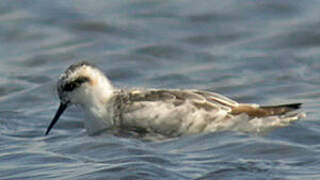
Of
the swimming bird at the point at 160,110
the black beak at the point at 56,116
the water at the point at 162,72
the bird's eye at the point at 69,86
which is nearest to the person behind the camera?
the water at the point at 162,72

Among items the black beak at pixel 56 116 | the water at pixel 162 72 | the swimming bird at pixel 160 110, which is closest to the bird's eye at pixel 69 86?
the swimming bird at pixel 160 110

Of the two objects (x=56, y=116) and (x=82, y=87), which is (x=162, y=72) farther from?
(x=56, y=116)

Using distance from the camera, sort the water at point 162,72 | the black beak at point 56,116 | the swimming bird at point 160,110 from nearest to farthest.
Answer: the water at point 162,72 < the swimming bird at point 160,110 < the black beak at point 56,116

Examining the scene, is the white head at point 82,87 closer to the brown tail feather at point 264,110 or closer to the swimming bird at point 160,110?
the swimming bird at point 160,110

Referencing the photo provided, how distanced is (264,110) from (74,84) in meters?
2.52

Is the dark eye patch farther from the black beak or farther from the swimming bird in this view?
the black beak

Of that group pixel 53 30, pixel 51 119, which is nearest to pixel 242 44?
pixel 53 30

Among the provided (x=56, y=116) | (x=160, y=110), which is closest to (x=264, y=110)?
(x=160, y=110)

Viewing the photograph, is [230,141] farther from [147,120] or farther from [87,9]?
[87,9]

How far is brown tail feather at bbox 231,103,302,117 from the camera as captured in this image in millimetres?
13359

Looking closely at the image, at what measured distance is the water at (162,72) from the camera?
11.5 meters

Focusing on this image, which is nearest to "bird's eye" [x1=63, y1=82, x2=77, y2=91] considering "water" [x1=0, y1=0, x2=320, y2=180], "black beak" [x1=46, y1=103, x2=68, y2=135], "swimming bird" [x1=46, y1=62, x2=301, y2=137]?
"swimming bird" [x1=46, y1=62, x2=301, y2=137]

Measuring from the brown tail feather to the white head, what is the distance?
1.79 metres

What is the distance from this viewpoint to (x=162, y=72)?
1719cm
